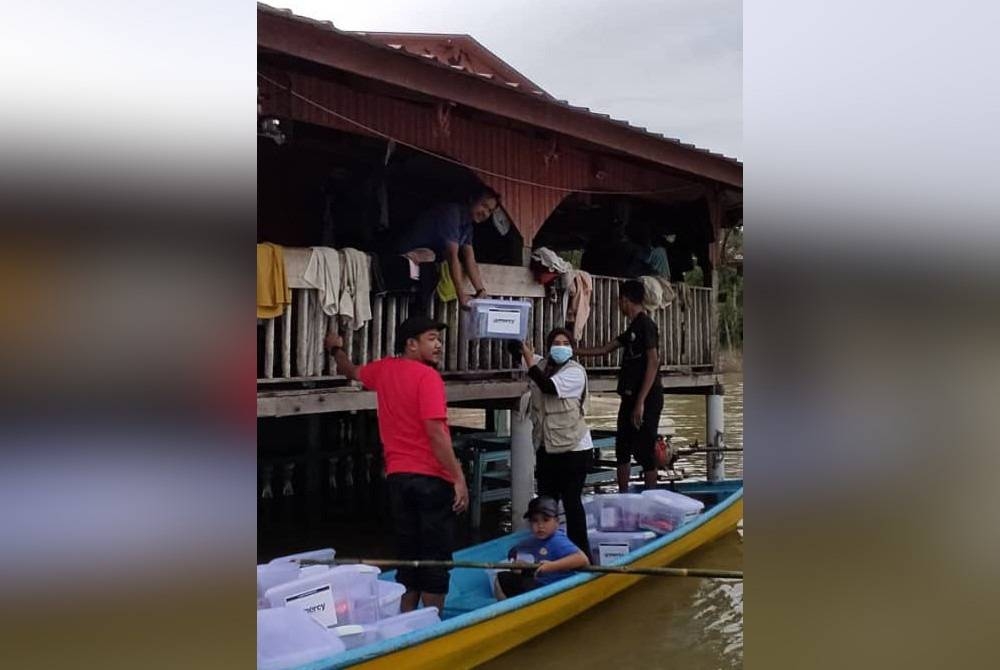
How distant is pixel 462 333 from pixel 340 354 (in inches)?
24.8

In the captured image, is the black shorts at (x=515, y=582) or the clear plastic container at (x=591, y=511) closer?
the black shorts at (x=515, y=582)

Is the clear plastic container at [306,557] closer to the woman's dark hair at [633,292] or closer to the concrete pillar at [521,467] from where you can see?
the concrete pillar at [521,467]

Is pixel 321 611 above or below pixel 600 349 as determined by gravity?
below

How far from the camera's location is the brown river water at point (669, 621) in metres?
3.95

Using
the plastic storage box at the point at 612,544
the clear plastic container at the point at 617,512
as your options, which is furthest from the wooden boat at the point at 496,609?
the clear plastic container at the point at 617,512

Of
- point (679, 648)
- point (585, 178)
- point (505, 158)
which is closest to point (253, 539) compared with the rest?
point (505, 158)

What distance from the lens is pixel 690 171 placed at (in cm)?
435

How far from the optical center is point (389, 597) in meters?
3.30

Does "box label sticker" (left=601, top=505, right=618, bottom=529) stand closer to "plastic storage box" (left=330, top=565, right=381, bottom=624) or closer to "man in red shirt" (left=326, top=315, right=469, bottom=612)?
"man in red shirt" (left=326, top=315, right=469, bottom=612)

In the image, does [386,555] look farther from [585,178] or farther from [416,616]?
[585,178]

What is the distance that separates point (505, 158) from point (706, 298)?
1.57 metres

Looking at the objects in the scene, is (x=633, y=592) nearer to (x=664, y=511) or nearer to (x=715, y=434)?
(x=664, y=511)

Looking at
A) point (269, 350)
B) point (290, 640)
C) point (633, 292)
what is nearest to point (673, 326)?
point (633, 292)

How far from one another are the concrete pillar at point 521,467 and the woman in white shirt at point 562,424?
0.25 m
